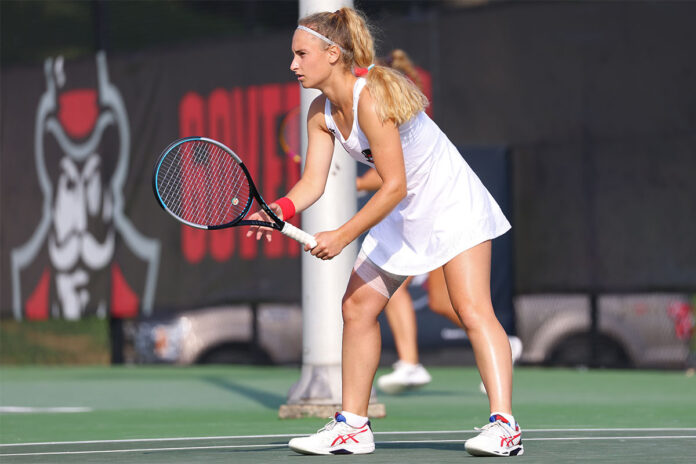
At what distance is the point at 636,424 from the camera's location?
20.7 ft

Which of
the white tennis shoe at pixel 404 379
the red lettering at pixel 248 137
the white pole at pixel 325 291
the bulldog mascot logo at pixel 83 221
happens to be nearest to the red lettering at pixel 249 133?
the red lettering at pixel 248 137

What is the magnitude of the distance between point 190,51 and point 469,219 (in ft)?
24.8

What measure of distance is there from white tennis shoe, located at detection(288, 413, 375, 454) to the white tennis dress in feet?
1.85

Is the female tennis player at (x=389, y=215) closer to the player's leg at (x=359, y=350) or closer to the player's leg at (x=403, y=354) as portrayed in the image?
the player's leg at (x=359, y=350)

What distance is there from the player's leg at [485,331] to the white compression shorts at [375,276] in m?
0.20

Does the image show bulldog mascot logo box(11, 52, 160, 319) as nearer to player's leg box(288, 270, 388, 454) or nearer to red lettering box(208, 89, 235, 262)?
red lettering box(208, 89, 235, 262)

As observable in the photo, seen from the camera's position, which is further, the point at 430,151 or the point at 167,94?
the point at 167,94

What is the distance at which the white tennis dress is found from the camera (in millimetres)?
4883

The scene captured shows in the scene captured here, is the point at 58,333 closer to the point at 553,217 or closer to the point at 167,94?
the point at 167,94

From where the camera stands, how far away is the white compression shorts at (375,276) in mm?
4980

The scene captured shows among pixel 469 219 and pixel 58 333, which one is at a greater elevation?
pixel 469 219

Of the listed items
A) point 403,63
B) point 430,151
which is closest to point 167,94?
point 403,63

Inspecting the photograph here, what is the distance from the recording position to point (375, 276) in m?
4.98

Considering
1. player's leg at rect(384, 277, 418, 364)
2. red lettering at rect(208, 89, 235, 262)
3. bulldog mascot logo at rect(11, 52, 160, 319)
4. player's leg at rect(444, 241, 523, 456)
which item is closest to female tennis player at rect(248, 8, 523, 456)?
player's leg at rect(444, 241, 523, 456)
